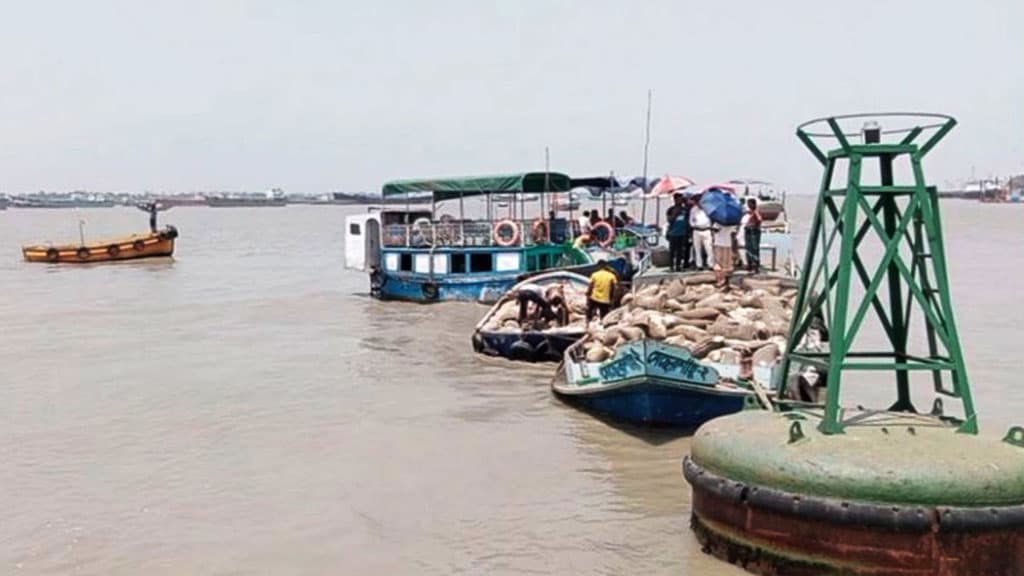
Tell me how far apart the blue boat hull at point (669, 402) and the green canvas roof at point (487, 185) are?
17.1 m

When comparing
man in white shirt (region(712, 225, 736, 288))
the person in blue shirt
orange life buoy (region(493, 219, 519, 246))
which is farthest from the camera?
orange life buoy (region(493, 219, 519, 246))

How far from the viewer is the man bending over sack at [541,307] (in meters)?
19.7

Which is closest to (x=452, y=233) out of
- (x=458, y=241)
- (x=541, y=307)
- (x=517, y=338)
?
(x=458, y=241)

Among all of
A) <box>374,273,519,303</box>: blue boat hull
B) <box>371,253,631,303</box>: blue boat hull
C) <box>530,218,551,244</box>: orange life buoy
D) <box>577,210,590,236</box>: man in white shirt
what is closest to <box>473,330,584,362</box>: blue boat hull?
<box>371,253,631,303</box>: blue boat hull

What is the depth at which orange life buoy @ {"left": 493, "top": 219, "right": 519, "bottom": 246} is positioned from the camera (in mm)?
29703

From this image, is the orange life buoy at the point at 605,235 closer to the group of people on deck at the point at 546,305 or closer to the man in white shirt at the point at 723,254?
the group of people on deck at the point at 546,305

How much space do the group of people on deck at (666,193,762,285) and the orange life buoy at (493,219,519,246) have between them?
10.2m

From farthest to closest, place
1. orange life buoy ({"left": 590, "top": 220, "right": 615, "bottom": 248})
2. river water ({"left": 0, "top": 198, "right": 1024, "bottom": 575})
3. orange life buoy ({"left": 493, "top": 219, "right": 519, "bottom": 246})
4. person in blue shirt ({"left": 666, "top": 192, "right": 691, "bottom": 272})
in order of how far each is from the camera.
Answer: orange life buoy ({"left": 590, "top": 220, "right": 615, "bottom": 248}), orange life buoy ({"left": 493, "top": 219, "right": 519, "bottom": 246}), person in blue shirt ({"left": 666, "top": 192, "right": 691, "bottom": 272}), river water ({"left": 0, "top": 198, "right": 1024, "bottom": 575})

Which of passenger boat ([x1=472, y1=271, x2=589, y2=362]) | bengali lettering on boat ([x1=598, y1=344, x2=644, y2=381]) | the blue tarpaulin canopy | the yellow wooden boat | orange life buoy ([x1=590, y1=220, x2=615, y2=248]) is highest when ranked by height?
the blue tarpaulin canopy

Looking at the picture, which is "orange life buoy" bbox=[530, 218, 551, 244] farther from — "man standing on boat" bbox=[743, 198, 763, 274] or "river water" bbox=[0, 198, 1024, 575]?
"man standing on boat" bbox=[743, 198, 763, 274]

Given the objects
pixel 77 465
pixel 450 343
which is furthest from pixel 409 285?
pixel 77 465

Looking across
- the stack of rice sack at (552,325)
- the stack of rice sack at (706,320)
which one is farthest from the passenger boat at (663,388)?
the stack of rice sack at (552,325)

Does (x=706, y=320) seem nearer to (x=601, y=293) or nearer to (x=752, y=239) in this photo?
(x=601, y=293)

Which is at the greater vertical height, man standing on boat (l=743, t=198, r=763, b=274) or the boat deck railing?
man standing on boat (l=743, t=198, r=763, b=274)
